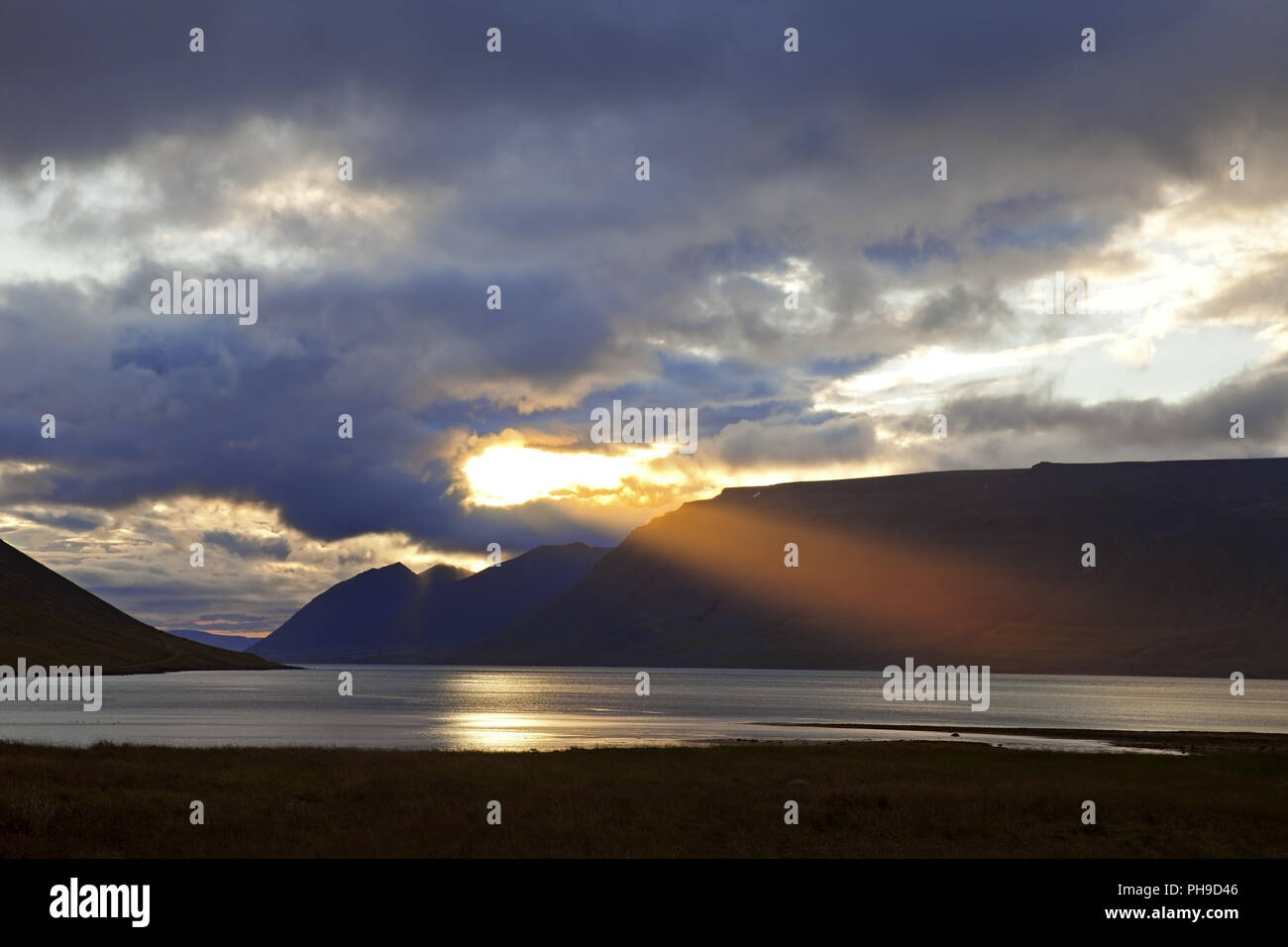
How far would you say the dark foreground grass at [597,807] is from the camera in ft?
106

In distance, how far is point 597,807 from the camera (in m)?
39.7

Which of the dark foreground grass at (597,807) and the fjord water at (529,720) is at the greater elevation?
the dark foreground grass at (597,807)

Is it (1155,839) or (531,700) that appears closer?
(1155,839)

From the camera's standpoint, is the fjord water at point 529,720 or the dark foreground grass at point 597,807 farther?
the fjord water at point 529,720

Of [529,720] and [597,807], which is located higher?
[597,807]

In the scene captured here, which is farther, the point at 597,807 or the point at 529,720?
the point at 529,720

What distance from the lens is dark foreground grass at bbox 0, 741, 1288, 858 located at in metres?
32.4
